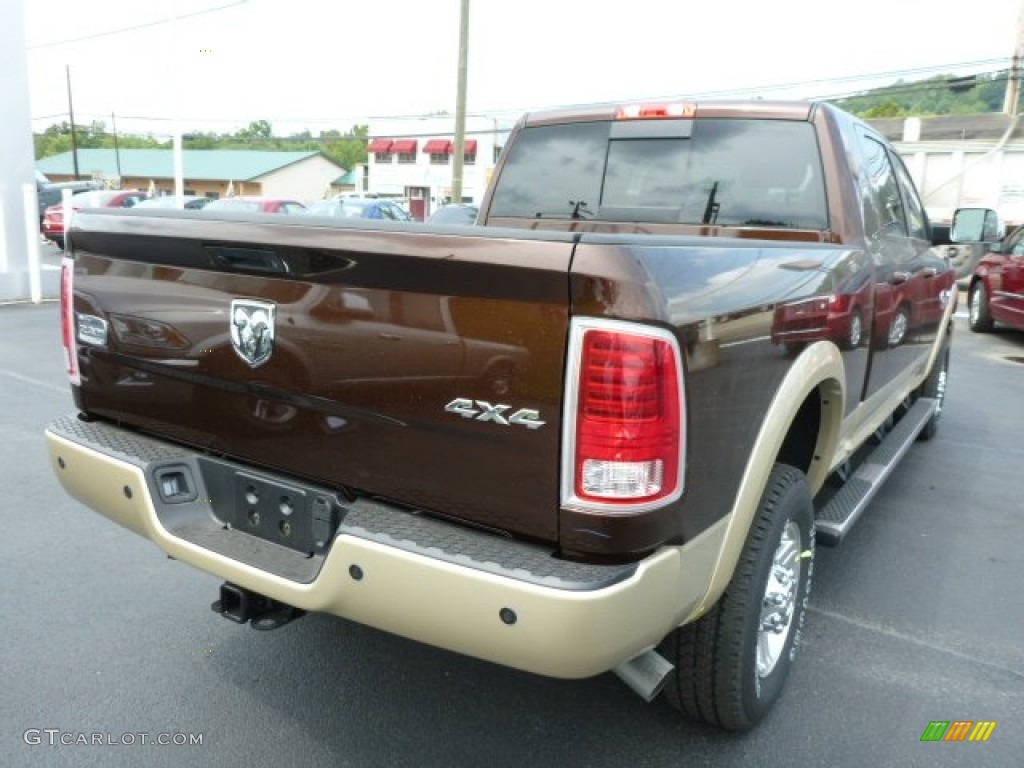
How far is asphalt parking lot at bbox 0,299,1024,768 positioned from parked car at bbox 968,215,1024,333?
768 centimetres

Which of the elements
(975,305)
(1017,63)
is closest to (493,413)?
(975,305)

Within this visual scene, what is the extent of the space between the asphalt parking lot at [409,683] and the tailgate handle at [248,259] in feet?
4.78

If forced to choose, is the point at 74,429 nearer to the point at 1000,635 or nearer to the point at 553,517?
the point at 553,517

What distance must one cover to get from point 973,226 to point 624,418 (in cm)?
452

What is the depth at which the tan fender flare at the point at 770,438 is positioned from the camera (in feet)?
7.41

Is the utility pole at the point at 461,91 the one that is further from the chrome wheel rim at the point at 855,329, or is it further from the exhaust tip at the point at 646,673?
the exhaust tip at the point at 646,673

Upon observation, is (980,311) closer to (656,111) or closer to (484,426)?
(656,111)

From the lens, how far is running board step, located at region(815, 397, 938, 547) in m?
3.18

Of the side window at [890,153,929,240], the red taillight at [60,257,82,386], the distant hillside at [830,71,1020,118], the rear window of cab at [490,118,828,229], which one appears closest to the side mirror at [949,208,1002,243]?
the side window at [890,153,929,240]

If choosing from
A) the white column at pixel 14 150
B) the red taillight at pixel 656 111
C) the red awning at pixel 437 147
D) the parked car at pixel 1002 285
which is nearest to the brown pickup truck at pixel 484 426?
the red taillight at pixel 656 111

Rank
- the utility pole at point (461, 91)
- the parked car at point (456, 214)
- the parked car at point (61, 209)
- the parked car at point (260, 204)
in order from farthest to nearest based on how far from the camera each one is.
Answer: the parked car at point (61, 209), the utility pole at point (461, 91), the parked car at point (260, 204), the parked car at point (456, 214)

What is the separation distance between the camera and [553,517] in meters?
1.96

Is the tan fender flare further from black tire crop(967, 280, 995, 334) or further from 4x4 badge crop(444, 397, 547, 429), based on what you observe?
black tire crop(967, 280, 995, 334)

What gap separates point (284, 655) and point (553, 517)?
5.51ft
